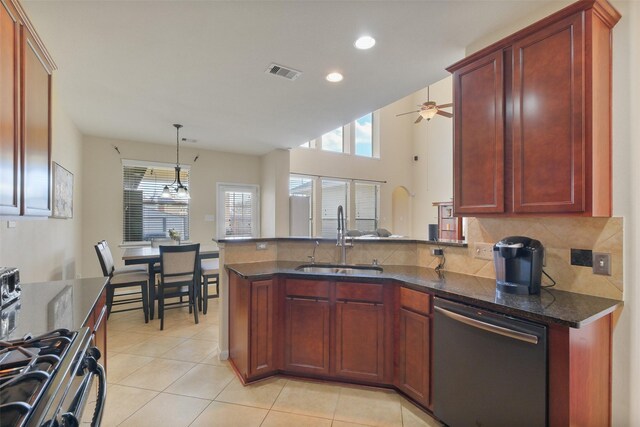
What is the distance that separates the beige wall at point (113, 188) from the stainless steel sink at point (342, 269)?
373cm

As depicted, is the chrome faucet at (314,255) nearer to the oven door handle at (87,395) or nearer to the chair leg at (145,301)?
the oven door handle at (87,395)

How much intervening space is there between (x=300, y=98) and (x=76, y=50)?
1885 millimetres

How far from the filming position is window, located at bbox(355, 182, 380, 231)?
8.62 meters

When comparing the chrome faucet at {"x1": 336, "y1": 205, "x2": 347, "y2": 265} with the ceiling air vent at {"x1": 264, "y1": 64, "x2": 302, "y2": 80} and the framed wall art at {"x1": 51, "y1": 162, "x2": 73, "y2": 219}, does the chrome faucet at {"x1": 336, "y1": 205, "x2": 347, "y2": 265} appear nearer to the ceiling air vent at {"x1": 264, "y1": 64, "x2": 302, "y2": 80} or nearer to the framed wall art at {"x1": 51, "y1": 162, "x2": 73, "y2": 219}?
the ceiling air vent at {"x1": 264, "y1": 64, "x2": 302, "y2": 80}

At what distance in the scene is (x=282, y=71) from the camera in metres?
2.63

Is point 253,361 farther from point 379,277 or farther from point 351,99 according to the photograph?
point 351,99

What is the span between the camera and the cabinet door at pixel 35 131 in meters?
1.57

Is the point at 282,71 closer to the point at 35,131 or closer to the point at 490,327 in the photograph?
the point at 35,131

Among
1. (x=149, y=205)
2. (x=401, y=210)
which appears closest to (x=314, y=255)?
(x=149, y=205)

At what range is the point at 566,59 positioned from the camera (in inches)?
61.7

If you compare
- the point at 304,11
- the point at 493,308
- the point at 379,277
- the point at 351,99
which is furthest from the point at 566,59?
the point at 351,99

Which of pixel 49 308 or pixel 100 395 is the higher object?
pixel 49 308

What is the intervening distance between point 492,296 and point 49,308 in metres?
2.38

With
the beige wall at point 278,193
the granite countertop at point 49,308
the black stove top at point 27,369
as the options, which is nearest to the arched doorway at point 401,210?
the beige wall at point 278,193
